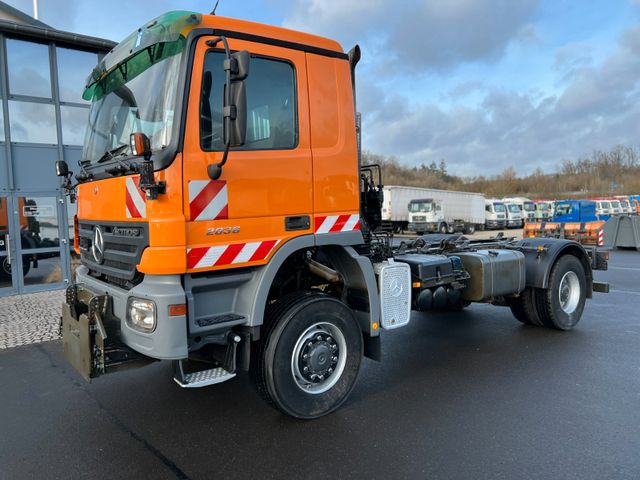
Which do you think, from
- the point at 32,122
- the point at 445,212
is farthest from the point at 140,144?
the point at 445,212

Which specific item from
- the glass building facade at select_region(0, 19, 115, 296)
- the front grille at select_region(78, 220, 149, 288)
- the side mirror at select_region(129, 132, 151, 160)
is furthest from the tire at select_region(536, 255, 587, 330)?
the glass building facade at select_region(0, 19, 115, 296)

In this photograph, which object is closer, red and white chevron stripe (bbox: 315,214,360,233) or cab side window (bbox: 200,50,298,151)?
cab side window (bbox: 200,50,298,151)

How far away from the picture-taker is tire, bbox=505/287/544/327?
21.3ft

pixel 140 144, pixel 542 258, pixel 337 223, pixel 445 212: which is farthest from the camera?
pixel 445 212

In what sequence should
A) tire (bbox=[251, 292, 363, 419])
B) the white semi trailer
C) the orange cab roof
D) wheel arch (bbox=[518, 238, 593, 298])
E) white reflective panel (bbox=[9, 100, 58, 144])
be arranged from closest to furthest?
the orange cab roof
tire (bbox=[251, 292, 363, 419])
wheel arch (bbox=[518, 238, 593, 298])
white reflective panel (bbox=[9, 100, 58, 144])
the white semi trailer

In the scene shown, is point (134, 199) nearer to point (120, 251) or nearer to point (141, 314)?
point (120, 251)

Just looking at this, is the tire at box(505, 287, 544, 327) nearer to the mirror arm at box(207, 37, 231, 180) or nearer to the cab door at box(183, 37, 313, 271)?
the cab door at box(183, 37, 313, 271)

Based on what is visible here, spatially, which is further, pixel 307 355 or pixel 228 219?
pixel 307 355

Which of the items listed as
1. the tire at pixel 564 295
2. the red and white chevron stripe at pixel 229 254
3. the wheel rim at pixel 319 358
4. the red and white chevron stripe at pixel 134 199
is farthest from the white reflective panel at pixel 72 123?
the tire at pixel 564 295

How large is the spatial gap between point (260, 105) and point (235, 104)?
1.99 ft

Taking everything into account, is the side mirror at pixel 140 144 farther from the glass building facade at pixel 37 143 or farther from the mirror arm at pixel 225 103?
the glass building facade at pixel 37 143

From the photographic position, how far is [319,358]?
3936 mm

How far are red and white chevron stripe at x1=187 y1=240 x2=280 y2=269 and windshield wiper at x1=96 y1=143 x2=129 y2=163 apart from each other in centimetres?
113

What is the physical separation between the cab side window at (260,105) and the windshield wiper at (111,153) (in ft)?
2.65
